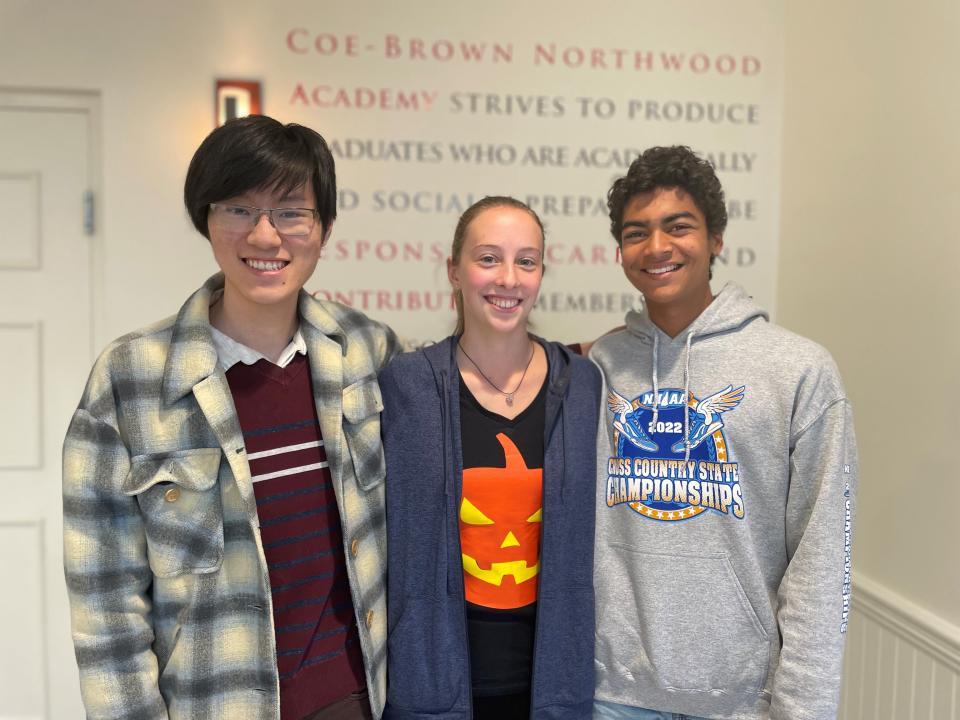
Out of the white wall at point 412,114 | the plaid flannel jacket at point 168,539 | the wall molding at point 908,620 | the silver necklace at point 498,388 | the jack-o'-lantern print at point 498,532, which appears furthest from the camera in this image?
the white wall at point 412,114

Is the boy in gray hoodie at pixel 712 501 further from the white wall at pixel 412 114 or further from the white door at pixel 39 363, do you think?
the white door at pixel 39 363

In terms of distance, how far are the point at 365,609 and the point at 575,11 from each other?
2.16 m

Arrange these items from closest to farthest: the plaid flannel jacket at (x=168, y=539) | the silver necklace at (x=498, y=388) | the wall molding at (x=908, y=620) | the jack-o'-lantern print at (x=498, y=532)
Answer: the plaid flannel jacket at (x=168, y=539)
the jack-o'-lantern print at (x=498, y=532)
the silver necklace at (x=498, y=388)
the wall molding at (x=908, y=620)

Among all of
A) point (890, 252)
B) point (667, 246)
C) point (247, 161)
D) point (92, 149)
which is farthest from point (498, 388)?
point (92, 149)

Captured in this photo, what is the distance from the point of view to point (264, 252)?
126cm

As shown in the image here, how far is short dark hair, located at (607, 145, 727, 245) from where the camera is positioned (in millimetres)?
1461

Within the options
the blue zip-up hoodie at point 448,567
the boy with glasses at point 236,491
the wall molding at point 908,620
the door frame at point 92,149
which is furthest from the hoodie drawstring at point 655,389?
the door frame at point 92,149

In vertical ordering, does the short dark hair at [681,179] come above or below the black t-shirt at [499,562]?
above

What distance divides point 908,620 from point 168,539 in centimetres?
190

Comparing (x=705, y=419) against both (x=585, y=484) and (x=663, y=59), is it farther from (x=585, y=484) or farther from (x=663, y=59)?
(x=663, y=59)

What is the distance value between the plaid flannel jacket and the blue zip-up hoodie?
124 mm

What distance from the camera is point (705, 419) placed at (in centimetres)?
142

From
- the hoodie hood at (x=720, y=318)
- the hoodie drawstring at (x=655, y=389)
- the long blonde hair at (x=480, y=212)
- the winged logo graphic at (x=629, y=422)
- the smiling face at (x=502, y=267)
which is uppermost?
the long blonde hair at (x=480, y=212)

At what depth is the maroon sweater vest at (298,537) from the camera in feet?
4.21
